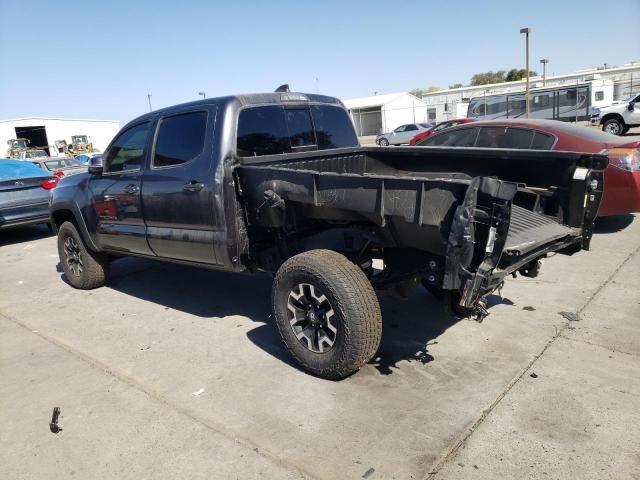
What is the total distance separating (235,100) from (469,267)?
246 centimetres

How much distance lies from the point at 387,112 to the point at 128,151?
1723 inches

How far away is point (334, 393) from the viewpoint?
338cm

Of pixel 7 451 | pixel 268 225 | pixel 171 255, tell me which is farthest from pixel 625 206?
pixel 7 451

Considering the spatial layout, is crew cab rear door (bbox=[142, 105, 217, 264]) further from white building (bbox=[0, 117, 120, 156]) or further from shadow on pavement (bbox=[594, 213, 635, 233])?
white building (bbox=[0, 117, 120, 156])

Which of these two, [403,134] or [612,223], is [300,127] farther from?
[403,134]

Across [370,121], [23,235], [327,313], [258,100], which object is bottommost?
[23,235]

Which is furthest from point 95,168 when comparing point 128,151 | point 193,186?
point 193,186

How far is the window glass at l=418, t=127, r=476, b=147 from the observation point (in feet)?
24.0

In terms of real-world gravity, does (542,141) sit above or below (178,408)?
above

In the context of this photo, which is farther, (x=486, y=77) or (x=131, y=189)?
(x=486, y=77)

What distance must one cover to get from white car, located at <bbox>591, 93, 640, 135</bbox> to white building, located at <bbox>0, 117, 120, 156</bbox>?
4074cm

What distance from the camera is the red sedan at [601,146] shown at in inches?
247

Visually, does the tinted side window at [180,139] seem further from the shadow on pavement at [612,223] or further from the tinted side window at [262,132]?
the shadow on pavement at [612,223]

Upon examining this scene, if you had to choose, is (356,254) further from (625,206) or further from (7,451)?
(625,206)
